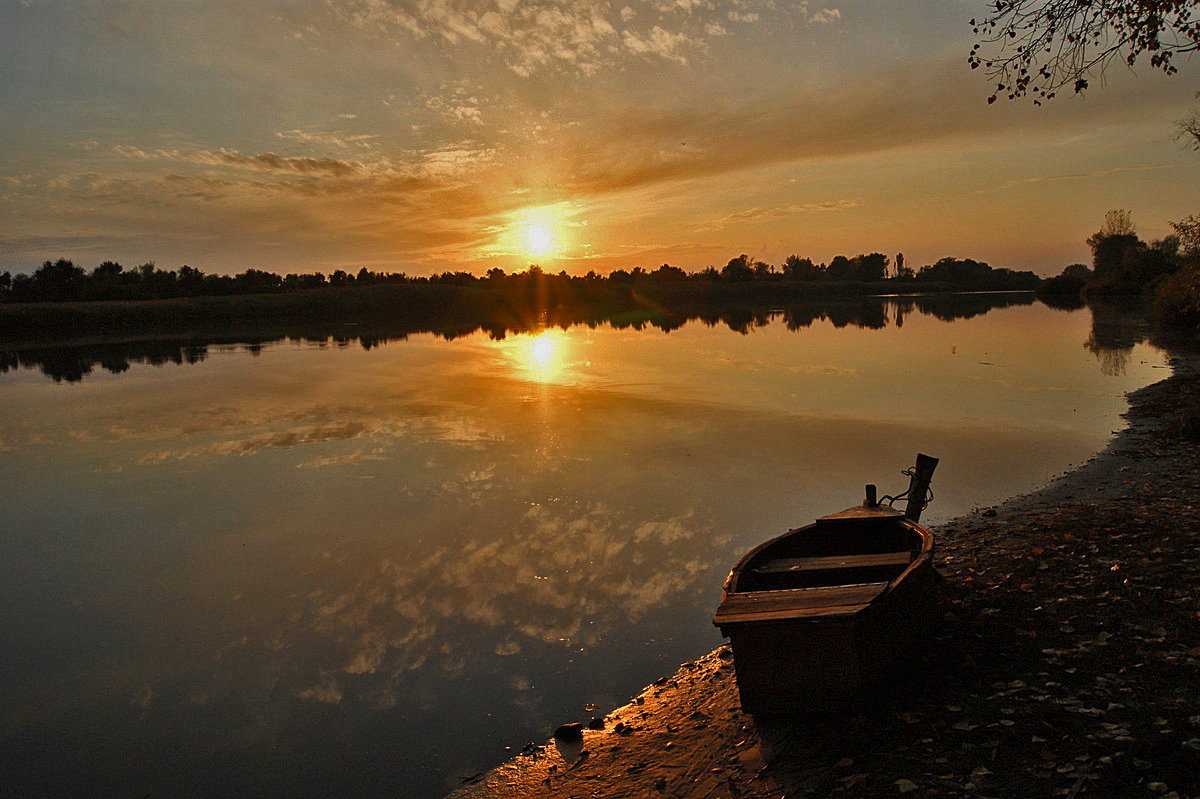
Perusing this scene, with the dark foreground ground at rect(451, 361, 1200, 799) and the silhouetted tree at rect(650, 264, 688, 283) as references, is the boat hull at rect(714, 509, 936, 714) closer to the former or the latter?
the dark foreground ground at rect(451, 361, 1200, 799)

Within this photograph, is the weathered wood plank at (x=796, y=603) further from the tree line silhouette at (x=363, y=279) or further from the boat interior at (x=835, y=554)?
the tree line silhouette at (x=363, y=279)

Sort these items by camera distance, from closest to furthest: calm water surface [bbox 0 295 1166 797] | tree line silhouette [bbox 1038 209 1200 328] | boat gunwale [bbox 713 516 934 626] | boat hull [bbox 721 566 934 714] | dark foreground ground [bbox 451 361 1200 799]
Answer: dark foreground ground [bbox 451 361 1200 799] → boat hull [bbox 721 566 934 714] → boat gunwale [bbox 713 516 934 626] → calm water surface [bbox 0 295 1166 797] → tree line silhouette [bbox 1038 209 1200 328]

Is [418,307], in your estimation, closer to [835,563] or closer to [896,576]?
[835,563]

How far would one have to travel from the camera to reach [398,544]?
393 inches

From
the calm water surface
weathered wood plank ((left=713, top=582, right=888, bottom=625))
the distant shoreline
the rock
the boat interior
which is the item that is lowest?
the rock

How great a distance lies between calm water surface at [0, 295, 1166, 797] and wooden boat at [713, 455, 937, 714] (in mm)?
1436

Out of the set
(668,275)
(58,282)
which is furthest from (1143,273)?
(58,282)

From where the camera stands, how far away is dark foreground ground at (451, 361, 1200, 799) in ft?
14.0

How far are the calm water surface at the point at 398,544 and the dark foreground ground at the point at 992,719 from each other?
2.11 ft

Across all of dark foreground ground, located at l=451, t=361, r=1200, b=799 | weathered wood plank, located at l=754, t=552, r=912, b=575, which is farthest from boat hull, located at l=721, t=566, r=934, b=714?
weathered wood plank, located at l=754, t=552, r=912, b=575

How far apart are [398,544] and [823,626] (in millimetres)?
6933

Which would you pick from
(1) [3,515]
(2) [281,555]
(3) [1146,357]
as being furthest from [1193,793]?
(3) [1146,357]

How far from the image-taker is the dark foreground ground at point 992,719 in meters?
4.27

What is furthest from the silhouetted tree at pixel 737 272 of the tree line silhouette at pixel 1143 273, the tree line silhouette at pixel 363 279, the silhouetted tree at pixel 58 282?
the silhouetted tree at pixel 58 282
